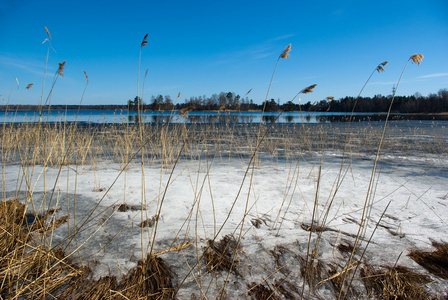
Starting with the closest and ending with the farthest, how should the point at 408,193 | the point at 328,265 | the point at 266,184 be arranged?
the point at 328,265, the point at 408,193, the point at 266,184

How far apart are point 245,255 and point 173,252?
46 cm

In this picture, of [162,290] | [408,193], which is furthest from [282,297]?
[408,193]

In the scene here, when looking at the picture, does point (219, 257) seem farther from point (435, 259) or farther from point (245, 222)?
point (435, 259)

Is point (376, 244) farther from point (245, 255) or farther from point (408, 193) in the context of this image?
point (408, 193)

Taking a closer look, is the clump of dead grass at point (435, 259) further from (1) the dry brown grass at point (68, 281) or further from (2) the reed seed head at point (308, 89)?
(1) the dry brown grass at point (68, 281)

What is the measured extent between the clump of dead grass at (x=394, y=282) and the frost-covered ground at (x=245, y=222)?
0.06 m

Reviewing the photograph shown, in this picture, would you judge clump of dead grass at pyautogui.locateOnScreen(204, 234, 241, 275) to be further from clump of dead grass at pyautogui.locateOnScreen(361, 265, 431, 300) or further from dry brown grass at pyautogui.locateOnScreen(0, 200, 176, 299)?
clump of dead grass at pyautogui.locateOnScreen(361, 265, 431, 300)

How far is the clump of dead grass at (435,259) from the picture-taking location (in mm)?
1330

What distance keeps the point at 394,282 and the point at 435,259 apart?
0.47 meters

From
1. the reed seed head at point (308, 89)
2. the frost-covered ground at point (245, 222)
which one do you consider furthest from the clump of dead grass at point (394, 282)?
the reed seed head at point (308, 89)

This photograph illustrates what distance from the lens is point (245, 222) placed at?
1912 mm

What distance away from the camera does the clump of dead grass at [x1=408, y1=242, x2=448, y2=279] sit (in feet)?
4.36

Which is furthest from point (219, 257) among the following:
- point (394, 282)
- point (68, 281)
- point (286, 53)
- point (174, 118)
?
point (174, 118)

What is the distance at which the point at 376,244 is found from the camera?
1604 mm
